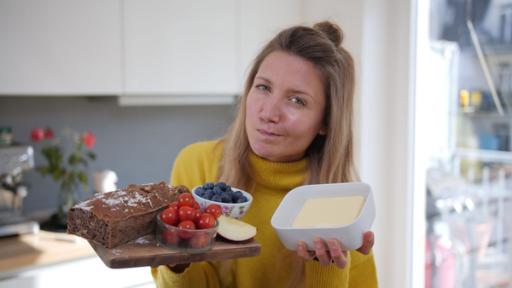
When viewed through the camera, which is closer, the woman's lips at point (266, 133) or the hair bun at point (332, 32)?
the woman's lips at point (266, 133)

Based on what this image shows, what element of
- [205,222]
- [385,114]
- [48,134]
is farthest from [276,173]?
[385,114]

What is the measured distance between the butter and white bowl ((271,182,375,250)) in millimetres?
17

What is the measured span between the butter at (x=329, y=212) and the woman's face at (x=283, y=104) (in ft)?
0.58

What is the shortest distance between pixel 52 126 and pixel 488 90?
1884 millimetres

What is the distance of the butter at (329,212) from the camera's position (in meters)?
1.13

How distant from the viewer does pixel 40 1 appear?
2.00m

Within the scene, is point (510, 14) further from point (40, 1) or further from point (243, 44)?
point (40, 1)

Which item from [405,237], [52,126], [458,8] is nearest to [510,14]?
[458,8]

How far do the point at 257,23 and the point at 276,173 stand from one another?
1.40m

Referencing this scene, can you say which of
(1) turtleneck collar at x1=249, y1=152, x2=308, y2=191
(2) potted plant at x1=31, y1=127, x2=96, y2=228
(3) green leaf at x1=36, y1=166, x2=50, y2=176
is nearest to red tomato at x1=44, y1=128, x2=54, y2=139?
(2) potted plant at x1=31, y1=127, x2=96, y2=228

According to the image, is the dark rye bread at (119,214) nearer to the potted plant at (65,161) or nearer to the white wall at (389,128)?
the potted plant at (65,161)

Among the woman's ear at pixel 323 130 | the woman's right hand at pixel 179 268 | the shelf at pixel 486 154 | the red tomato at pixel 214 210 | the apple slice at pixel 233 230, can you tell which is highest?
the woman's ear at pixel 323 130

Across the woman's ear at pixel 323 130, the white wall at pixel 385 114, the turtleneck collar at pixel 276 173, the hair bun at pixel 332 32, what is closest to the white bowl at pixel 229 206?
the turtleneck collar at pixel 276 173

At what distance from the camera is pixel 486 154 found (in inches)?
95.3
